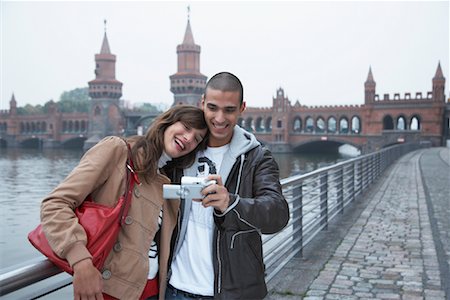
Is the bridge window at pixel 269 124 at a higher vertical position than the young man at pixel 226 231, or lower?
higher

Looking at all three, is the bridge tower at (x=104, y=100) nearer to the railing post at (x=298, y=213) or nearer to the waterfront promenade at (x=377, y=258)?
the waterfront promenade at (x=377, y=258)

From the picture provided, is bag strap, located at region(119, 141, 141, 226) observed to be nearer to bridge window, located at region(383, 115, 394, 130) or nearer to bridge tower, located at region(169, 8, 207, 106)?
bridge window, located at region(383, 115, 394, 130)

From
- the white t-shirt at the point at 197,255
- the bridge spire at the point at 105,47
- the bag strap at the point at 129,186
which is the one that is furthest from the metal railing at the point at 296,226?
the bridge spire at the point at 105,47

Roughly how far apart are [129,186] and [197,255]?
420mm

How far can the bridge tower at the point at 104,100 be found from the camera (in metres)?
57.4

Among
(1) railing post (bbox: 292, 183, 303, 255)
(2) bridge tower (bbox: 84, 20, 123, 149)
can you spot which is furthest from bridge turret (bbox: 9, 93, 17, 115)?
(1) railing post (bbox: 292, 183, 303, 255)

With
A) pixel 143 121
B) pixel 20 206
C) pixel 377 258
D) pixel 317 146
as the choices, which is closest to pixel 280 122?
pixel 317 146

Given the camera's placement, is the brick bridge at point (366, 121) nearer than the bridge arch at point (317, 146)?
Yes

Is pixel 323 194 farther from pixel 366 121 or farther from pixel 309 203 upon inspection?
pixel 366 121

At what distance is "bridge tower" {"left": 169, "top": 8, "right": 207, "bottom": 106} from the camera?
55.5m

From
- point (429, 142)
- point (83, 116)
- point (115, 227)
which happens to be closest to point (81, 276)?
point (115, 227)

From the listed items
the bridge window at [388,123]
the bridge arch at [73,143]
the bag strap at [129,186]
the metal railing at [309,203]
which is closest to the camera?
the bag strap at [129,186]

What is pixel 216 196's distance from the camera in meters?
1.44

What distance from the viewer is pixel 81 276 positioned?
4.47 feet
